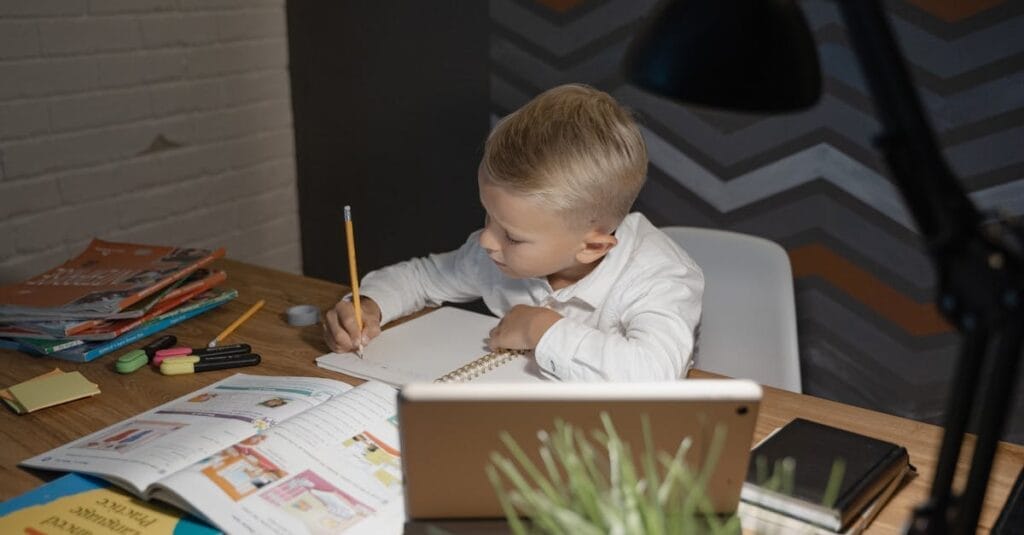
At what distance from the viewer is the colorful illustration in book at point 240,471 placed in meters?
0.98

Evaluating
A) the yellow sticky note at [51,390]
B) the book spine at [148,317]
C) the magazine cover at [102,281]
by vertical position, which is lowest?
the book spine at [148,317]

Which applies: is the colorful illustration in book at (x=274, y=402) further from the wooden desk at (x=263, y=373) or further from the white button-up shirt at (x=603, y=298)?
the white button-up shirt at (x=603, y=298)

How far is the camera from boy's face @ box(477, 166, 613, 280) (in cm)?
135

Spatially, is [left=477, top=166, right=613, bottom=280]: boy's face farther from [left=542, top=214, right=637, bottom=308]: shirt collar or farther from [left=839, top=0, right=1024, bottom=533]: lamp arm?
[left=839, top=0, right=1024, bottom=533]: lamp arm

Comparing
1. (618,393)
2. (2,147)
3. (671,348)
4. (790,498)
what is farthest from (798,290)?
(2,147)

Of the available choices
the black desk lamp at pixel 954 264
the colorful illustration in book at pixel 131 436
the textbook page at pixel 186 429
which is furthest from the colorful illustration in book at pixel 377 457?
the black desk lamp at pixel 954 264

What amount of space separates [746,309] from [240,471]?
3.15 ft

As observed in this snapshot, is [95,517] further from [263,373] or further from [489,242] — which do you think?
[489,242]

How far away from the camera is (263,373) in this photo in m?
1.36

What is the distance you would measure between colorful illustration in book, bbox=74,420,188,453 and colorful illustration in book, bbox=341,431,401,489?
23cm

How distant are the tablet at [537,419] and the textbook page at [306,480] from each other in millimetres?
169

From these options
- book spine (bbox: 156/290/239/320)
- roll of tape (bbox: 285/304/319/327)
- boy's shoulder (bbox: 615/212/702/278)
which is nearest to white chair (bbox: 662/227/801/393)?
boy's shoulder (bbox: 615/212/702/278)

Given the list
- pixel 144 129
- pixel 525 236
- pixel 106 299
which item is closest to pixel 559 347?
pixel 525 236

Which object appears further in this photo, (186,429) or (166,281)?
(166,281)
